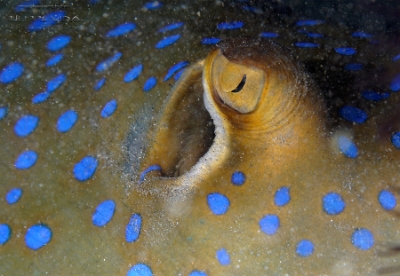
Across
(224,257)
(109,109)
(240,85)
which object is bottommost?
(224,257)

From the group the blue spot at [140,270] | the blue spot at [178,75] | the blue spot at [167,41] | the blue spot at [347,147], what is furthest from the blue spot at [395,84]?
the blue spot at [140,270]

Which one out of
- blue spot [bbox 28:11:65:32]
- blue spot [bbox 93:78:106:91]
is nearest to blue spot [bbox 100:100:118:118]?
blue spot [bbox 93:78:106:91]

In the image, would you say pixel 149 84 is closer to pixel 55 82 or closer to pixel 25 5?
pixel 55 82

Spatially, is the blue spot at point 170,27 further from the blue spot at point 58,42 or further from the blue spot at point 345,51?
the blue spot at point 345,51

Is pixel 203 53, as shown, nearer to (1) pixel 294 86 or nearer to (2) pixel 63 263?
(1) pixel 294 86

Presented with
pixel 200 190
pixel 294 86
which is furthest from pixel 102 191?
pixel 294 86

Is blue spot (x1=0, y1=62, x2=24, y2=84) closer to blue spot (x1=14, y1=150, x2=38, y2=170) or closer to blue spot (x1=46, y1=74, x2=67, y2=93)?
blue spot (x1=46, y1=74, x2=67, y2=93)

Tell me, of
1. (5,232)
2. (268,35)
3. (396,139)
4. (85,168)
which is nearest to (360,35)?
(268,35)
